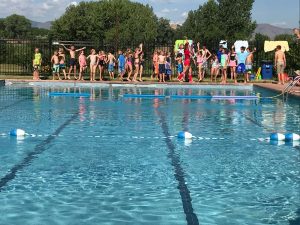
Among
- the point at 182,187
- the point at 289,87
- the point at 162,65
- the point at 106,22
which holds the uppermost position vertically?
the point at 106,22

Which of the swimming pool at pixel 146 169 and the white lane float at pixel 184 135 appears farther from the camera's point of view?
the white lane float at pixel 184 135

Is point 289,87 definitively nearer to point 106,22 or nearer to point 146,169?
point 146,169

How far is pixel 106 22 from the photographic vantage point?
66.6 meters

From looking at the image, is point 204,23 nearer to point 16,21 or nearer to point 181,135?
point 181,135

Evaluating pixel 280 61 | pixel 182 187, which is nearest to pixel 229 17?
pixel 280 61

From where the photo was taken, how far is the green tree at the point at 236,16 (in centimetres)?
6003

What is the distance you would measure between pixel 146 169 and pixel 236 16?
55.9m

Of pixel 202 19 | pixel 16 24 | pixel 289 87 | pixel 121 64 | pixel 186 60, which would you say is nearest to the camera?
pixel 289 87

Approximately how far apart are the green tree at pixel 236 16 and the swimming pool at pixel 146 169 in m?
48.9

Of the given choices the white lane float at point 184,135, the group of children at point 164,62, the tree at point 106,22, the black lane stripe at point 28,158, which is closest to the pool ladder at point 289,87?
the group of children at point 164,62

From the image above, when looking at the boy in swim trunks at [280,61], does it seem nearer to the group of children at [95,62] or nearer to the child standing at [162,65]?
the child standing at [162,65]

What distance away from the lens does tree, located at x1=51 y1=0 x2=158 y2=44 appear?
56.6 m

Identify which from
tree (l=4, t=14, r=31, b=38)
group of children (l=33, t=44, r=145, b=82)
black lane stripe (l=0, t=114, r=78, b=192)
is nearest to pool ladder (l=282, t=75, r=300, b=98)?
group of children (l=33, t=44, r=145, b=82)

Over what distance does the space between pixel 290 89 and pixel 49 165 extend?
1249cm
